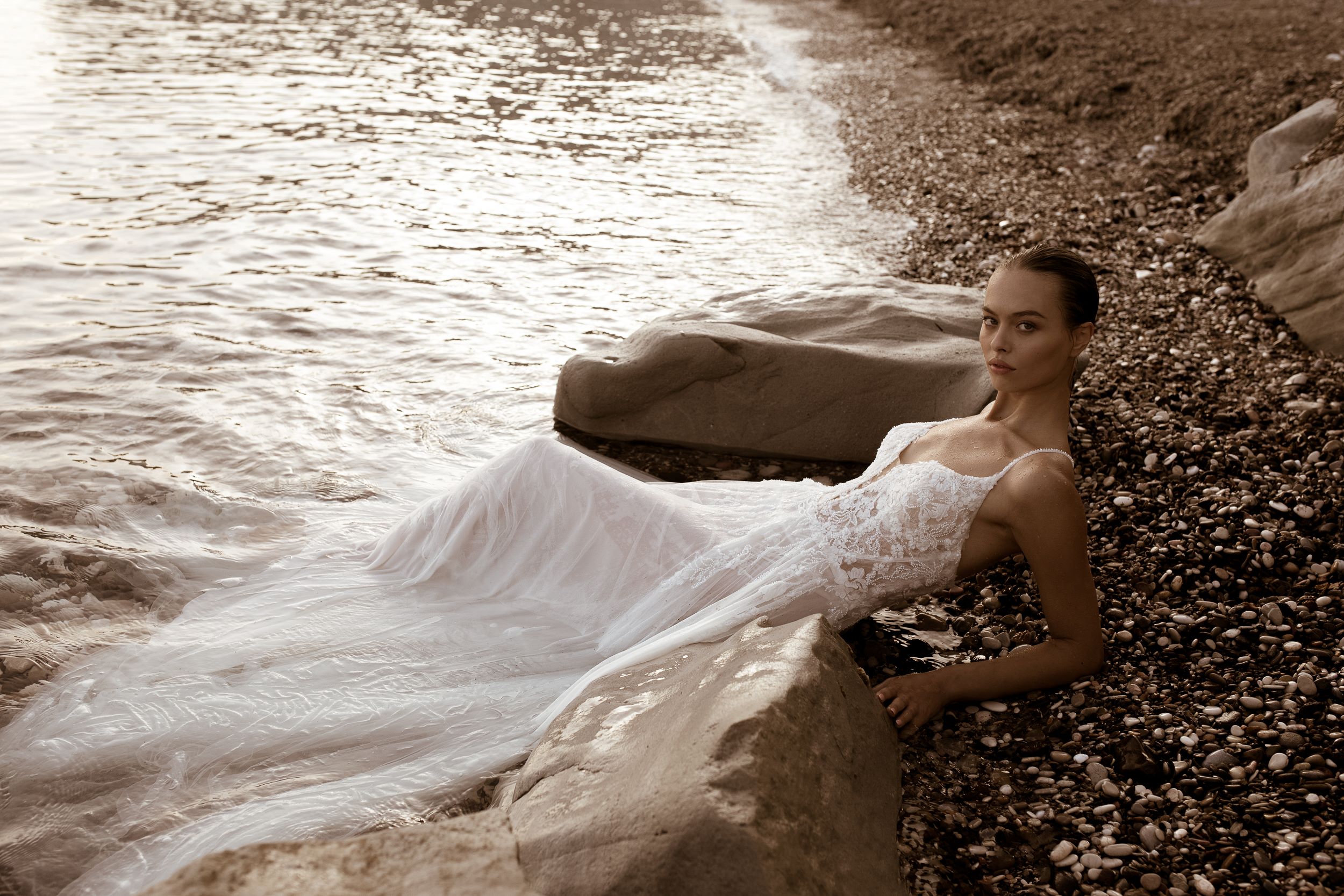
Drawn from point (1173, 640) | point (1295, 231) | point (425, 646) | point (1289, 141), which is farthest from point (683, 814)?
point (1289, 141)

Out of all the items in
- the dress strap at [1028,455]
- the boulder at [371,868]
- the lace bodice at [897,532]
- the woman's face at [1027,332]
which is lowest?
the boulder at [371,868]

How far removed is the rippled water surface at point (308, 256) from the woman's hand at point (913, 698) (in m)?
2.74

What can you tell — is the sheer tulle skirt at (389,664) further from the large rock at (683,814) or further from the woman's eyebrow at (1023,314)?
the woman's eyebrow at (1023,314)

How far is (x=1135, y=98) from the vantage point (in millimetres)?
12672

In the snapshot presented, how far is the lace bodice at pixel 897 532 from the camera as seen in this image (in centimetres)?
384

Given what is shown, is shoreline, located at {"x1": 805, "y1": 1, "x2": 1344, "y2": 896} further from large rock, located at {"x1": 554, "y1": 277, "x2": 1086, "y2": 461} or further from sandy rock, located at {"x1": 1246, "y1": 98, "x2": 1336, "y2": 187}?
large rock, located at {"x1": 554, "y1": 277, "x2": 1086, "y2": 461}

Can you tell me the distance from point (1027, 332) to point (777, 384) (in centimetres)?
263

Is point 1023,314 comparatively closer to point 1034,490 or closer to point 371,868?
point 1034,490

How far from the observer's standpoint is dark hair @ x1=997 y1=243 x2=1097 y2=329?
3.73 m

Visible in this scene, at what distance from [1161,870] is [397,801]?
8.04 ft

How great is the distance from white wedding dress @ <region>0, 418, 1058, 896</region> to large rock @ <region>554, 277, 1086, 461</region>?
5.65 feet

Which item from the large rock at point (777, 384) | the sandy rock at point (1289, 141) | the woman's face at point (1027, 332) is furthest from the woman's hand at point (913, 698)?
the sandy rock at point (1289, 141)

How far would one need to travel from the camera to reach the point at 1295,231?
24.6ft

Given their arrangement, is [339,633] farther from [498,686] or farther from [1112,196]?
[1112,196]
